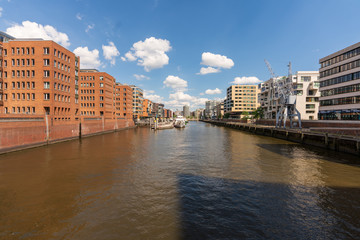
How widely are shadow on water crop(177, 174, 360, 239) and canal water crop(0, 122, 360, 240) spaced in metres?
0.05

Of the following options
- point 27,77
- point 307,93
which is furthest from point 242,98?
point 27,77

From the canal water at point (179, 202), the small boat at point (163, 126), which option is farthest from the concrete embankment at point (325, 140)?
the small boat at point (163, 126)

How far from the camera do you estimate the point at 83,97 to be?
77750 millimetres

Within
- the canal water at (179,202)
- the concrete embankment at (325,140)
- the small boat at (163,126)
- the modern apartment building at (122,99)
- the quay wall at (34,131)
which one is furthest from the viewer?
the modern apartment building at (122,99)

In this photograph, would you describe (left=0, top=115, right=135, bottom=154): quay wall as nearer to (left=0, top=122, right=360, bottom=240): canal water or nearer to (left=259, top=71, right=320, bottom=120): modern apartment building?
(left=0, top=122, right=360, bottom=240): canal water

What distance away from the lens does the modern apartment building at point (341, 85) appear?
191 ft

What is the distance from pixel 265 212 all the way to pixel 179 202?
5.34m

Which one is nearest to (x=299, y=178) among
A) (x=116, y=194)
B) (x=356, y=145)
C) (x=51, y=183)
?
(x=116, y=194)

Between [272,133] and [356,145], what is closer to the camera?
[356,145]

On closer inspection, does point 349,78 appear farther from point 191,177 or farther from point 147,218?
point 147,218

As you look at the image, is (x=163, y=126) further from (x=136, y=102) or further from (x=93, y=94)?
(x=136, y=102)

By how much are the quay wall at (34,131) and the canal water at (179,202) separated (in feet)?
38.4

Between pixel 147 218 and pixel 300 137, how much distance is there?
44.1 meters

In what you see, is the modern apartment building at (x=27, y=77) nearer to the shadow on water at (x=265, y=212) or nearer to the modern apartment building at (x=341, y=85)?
the shadow on water at (x=265, y=212)
